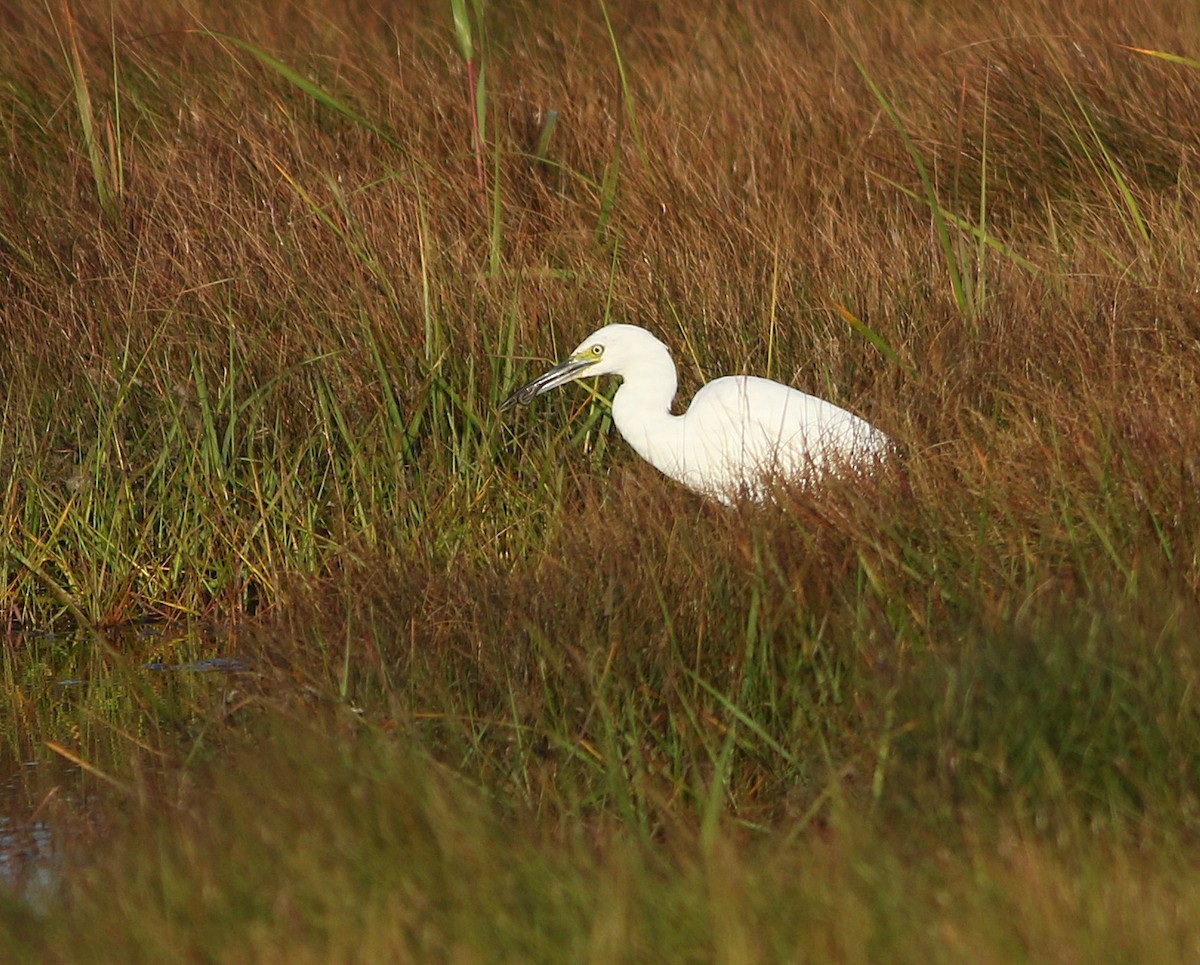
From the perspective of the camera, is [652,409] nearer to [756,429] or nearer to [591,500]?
[756,429]

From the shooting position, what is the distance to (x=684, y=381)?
4508 mm

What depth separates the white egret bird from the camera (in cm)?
355

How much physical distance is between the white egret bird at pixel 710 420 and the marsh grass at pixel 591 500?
0.35 feet

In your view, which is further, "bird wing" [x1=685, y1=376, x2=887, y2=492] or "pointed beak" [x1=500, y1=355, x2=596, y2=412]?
"pointed beak" [x1=500, y1=355, x2=596, y2=412]

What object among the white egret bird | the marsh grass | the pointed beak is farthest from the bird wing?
the pointed beak

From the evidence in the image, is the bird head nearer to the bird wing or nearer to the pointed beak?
the pointed beak

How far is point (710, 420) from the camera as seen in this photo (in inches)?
150

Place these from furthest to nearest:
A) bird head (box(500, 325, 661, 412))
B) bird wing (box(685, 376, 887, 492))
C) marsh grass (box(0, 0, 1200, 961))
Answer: bird head (box(500, 325, 661, 412))
bird wing (box(685, 376, 887, 492))
marsh grass (box(0, 0, 1200, 961))

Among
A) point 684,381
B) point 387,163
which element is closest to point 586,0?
point 387,163

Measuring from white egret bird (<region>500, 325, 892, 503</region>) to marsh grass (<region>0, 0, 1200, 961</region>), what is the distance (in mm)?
106

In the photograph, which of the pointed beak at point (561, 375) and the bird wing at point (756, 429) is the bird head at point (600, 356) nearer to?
the pointed beak at point (561, 375)

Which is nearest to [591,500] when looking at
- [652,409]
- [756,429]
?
[756,429]

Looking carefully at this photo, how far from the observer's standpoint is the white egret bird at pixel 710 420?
3551mm

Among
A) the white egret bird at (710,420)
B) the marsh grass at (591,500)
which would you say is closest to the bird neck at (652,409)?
the white egret bird at (710,420)
